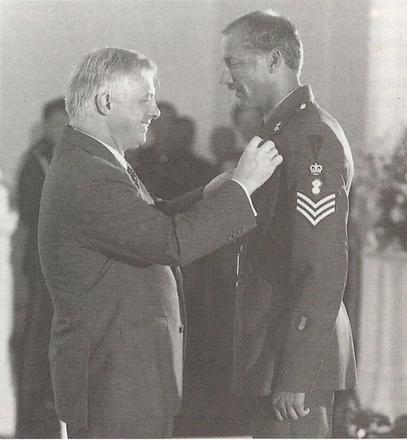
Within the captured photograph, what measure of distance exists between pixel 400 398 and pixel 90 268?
2.73 ft

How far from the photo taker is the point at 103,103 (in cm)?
123

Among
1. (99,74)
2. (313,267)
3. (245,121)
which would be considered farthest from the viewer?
(245,121)

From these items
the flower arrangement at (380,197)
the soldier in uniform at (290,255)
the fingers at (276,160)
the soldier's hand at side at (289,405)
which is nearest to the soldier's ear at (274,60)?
the soldier in uniform at (290,255)

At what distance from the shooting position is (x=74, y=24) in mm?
1447

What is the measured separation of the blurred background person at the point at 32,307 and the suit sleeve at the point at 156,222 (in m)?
0.37

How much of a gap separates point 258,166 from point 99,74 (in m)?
0.38

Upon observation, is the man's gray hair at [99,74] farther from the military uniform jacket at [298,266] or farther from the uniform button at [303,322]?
the uniform button at [303,322]

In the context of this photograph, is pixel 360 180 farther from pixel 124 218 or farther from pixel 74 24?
pixel 74 24

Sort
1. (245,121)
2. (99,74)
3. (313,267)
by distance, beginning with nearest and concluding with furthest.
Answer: (313,267)
(99,74)
(245,121)

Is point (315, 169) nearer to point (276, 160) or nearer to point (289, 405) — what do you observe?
point (276, 160)

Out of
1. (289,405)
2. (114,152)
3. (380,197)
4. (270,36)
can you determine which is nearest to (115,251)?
(114,152)

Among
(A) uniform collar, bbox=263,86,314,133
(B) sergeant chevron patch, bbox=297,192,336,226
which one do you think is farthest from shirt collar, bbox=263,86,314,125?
(B) sergeant chevron patch, bbox=297,192,336,226

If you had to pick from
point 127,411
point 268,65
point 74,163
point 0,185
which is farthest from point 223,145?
point 127,411

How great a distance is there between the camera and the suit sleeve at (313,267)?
1.13 metres
